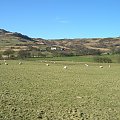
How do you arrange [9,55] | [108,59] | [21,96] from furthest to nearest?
[9,55]
[108,59]
[21,96]

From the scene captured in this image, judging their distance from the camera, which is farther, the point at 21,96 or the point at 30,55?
the point at 30,55

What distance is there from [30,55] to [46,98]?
97601 millimetres

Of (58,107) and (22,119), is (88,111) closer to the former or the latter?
(58,107)

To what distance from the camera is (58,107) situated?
16.3m

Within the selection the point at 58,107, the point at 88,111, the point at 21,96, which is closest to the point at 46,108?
the point at 58,107

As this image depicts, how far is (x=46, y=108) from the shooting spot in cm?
1593

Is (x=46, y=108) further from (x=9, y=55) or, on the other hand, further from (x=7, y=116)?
(x=9, y=55)

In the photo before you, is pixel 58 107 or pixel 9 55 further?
pixel 9 55

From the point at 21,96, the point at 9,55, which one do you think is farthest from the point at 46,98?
the point at 9,55

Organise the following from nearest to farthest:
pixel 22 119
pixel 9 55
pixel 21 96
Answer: pixel 22 119 → pixel 21 96 → pixel 9 55

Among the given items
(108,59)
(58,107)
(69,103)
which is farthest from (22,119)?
(108,59)

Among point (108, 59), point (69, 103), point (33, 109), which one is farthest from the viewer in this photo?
point (108, 59)

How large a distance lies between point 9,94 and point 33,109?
401 centimetres

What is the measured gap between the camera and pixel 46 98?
62.0ft
